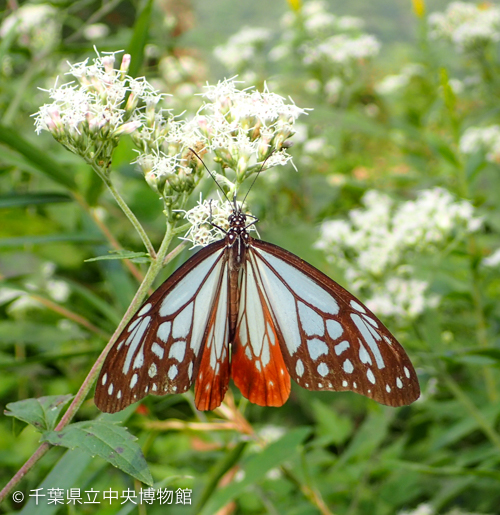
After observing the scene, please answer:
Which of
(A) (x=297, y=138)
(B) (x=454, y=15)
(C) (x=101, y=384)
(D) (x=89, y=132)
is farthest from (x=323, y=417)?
(B) (x=454, y=15)

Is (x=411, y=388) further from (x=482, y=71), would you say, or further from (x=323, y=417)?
(x=482, y=71)

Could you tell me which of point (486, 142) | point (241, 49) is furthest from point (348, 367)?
point (241, 49)

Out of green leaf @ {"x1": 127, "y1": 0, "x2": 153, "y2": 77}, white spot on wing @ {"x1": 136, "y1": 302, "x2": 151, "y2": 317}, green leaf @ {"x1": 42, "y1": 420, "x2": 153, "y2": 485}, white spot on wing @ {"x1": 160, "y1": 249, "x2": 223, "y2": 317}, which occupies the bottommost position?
green leaf @ {"x1": 42, "y1": 420, "x2": 153, "y2": 485}

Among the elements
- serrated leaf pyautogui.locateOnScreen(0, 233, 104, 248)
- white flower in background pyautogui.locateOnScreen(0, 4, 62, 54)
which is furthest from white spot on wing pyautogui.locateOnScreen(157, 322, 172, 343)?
white flower in background pyautogui.locateOnScreen(0, 4, 62, 54)

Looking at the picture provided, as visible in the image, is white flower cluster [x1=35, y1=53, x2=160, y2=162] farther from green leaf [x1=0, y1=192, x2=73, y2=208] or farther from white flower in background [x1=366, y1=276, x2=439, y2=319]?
white flower in background [x1=366, y1=276, x2=439, y2=319]

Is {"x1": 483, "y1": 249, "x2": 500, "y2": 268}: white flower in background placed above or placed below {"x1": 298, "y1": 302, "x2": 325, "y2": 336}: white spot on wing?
above

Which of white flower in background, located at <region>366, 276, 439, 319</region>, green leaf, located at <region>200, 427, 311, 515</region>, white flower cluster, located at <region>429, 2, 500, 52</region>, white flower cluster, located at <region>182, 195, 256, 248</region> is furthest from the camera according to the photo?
white flower cluster, located at <region>429, 2, 500, 52</region>
